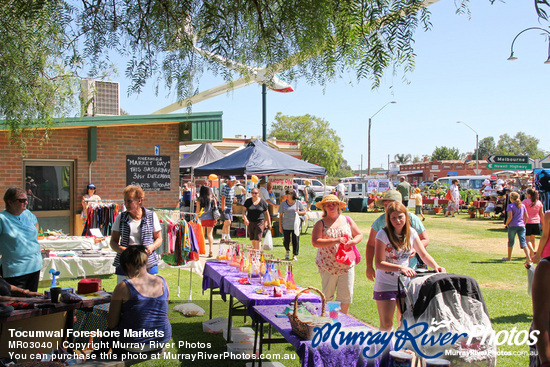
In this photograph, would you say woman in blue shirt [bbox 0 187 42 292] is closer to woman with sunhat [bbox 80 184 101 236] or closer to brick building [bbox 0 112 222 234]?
woman with sunhat [bbox 80 184 101 236]

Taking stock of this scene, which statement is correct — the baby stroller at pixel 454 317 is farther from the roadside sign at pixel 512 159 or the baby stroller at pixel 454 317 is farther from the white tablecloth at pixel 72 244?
the roadside sign at pixel 512 159

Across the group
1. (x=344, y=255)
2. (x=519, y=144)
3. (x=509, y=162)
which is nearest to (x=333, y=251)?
(x=344, y=255)

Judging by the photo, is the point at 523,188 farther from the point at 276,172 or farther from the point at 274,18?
the point at 274,18

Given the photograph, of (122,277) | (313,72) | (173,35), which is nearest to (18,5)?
(173,35)

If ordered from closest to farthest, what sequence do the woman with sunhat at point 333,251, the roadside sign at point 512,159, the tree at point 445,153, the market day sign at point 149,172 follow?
1. the woman with sunhat at point 333,251
2. the market day sign at point 149,172
3. the roadside sign at point 512,159
4. the tree at point 445,153

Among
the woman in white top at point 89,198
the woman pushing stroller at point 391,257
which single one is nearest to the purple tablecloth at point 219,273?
the woman pushing stroller at point 391,257

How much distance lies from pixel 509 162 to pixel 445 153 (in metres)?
76.1

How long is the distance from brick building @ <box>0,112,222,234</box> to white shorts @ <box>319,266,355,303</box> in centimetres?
738

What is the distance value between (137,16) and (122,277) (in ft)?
9.75

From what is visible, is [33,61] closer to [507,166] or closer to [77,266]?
[77,266]

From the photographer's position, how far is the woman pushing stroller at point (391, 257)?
15.4ft

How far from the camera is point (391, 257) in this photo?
4766 millimetres

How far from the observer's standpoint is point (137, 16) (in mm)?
3852

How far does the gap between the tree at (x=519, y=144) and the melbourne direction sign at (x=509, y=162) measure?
8545 cm
